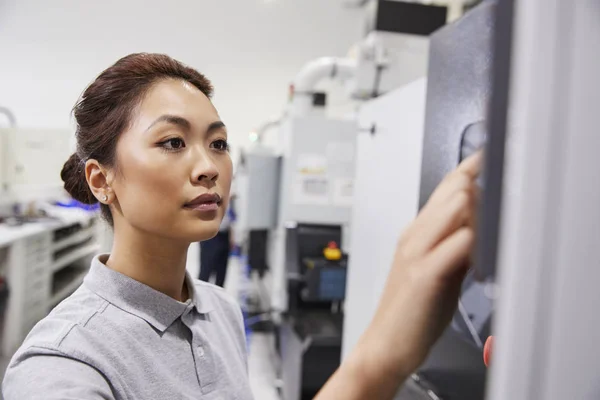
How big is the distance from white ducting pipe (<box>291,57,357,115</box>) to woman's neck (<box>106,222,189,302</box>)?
78.2 inches

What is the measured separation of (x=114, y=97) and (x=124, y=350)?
421 mm

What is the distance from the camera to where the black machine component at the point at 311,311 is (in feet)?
7.16

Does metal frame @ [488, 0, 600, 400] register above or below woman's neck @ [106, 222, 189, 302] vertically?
above

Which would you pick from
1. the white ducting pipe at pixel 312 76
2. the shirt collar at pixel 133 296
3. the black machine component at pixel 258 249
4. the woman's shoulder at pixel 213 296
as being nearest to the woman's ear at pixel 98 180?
the shirt collar at pixel 133 296

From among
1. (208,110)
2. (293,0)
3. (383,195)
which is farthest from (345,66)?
(293,0)

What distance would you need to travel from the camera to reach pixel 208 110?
2.50 ft

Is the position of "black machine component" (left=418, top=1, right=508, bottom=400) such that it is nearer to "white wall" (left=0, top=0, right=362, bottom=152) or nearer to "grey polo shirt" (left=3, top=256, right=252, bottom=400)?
"grey polo shirt" (left=3, top=256, right=252, bottom=400)

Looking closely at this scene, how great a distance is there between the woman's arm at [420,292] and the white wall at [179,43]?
4.61 meters

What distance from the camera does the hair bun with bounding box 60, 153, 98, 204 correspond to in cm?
85

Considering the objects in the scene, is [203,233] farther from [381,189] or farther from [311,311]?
[311,311]

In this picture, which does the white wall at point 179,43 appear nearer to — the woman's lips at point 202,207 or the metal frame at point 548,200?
the woman's lips at point 202,207

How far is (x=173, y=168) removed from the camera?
0.69m

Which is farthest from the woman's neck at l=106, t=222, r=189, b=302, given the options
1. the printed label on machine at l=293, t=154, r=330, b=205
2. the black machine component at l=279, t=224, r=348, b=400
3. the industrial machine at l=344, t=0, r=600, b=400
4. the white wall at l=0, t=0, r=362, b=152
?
the white wall at l=0, t=0, r=362, b=152

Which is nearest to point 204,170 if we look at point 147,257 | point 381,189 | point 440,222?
point 147,257
